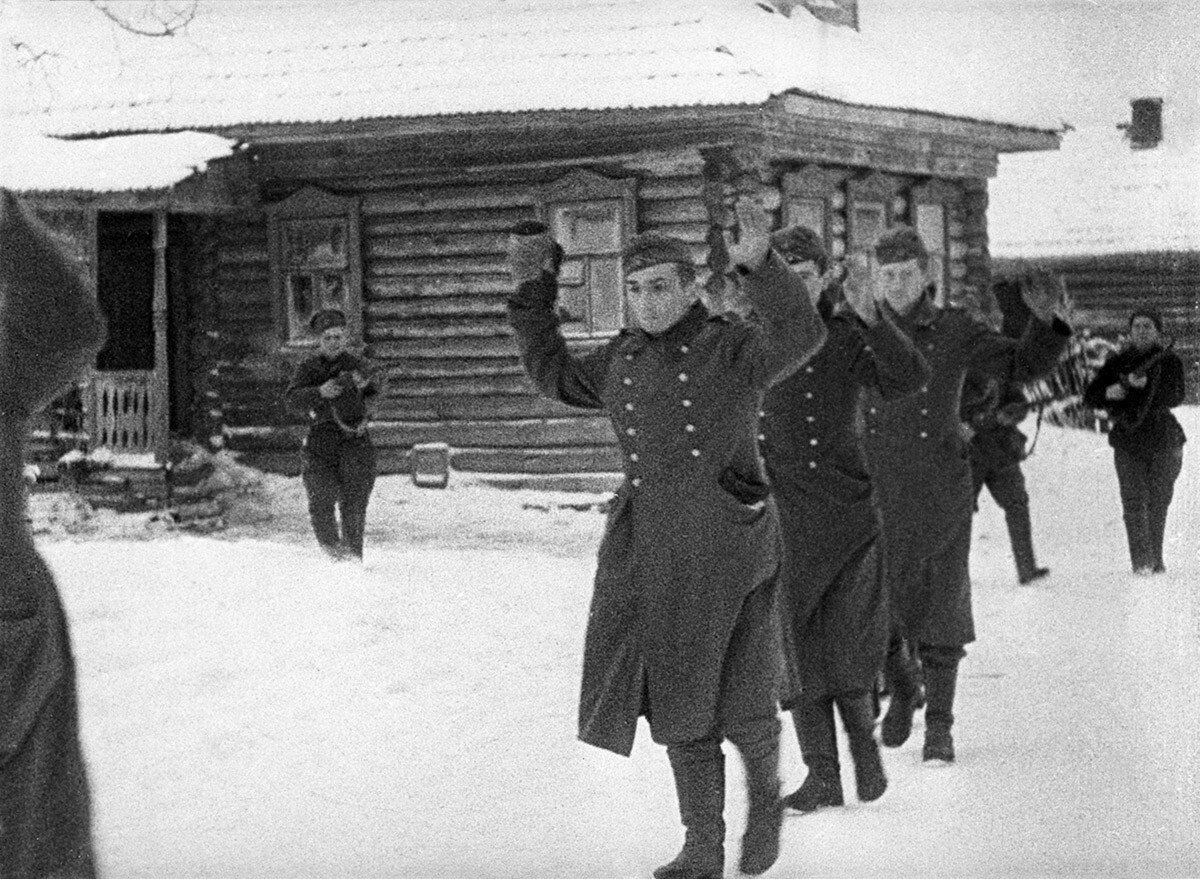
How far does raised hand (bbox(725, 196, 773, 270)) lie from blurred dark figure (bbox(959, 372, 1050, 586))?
5.24 ft

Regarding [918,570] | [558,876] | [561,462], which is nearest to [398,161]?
[561,462]

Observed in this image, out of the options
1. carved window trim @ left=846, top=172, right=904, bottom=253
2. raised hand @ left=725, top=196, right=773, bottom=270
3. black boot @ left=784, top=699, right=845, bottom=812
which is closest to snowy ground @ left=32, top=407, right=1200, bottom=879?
black boot @ left=784, top=699, right=845, bottom=812

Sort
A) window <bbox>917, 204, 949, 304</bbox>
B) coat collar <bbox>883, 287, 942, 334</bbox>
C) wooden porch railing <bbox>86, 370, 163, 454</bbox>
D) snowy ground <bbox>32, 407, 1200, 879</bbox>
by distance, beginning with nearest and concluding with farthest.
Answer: snowy ground <bbox>32, 407, 1200, 879</bbox>, wooden porch railing <bbox>86, 370, 163, 454</bbox>, coat collar <bbox>883, 287, 942, 334</bbox>, window <bbox>917, 204, 949, 304</bbox>

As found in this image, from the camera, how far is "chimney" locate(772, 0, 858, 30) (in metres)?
5.41

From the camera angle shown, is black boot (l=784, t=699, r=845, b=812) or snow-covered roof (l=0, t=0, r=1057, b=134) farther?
snow-covered roof (l=0, t=0, r=1057, b=134)

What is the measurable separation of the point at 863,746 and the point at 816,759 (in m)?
0.14

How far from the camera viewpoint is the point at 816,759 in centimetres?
495

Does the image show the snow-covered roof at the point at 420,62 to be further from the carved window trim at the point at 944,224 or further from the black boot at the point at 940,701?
the black boot at the point at 940,701

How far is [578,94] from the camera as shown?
18.5ft

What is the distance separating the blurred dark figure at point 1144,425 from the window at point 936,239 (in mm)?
661

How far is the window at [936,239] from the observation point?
5.92 m

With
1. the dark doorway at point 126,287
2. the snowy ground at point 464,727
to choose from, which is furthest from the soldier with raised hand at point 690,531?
the dark doorway at point 126,287

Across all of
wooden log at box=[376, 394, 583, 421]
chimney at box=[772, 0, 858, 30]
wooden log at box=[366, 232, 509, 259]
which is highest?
chimney at box=[772, 0, 858, 30]

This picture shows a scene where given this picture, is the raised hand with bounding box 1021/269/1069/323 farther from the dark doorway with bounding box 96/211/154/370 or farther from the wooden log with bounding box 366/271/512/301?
the dark doorway with bounding box 96/211/154/370
